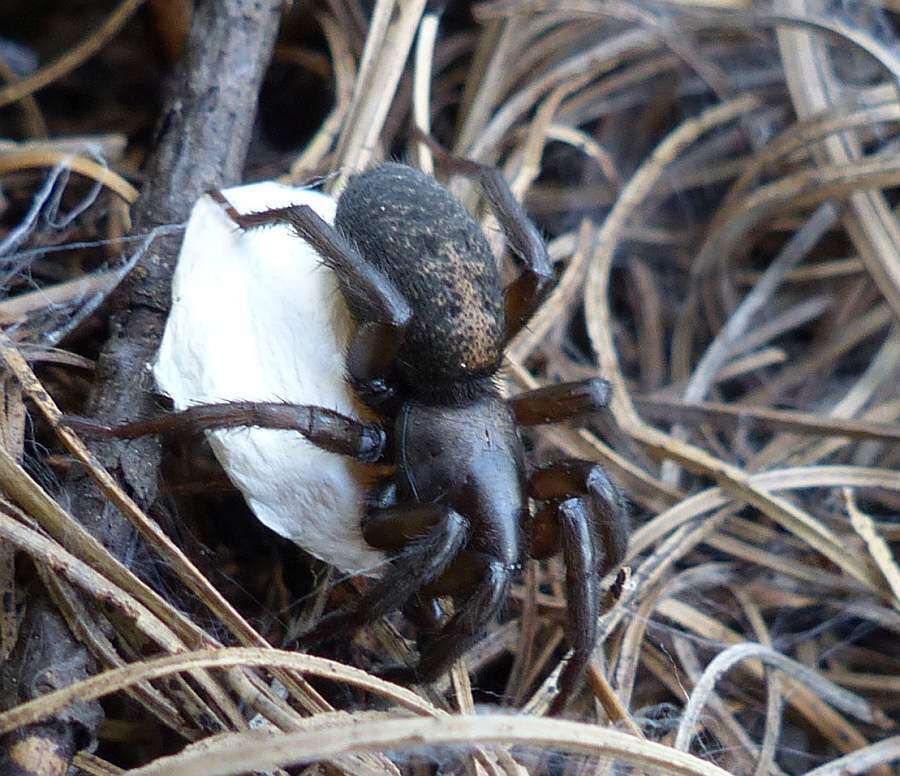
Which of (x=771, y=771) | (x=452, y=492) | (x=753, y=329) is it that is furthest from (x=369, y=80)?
(x=771, y=771)

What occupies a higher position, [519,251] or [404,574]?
[519,251]

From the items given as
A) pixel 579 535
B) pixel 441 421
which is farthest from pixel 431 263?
pixel 579 535

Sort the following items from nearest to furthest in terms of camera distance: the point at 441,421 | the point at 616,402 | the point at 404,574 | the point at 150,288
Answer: the point at 404,574 < the point at 150,288 < the point at 441,421 < the point at 616,402

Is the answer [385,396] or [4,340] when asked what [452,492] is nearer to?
[385,396]

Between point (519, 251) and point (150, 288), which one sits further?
point (519, 251)

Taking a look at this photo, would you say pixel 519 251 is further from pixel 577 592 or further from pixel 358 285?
pixel 577 592

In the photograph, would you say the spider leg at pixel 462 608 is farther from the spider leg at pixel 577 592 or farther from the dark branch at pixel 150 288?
the dark branch at pixel 150 288

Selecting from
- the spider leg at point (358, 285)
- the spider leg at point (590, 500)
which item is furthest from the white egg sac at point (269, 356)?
the spider leg at point (590, 500)
